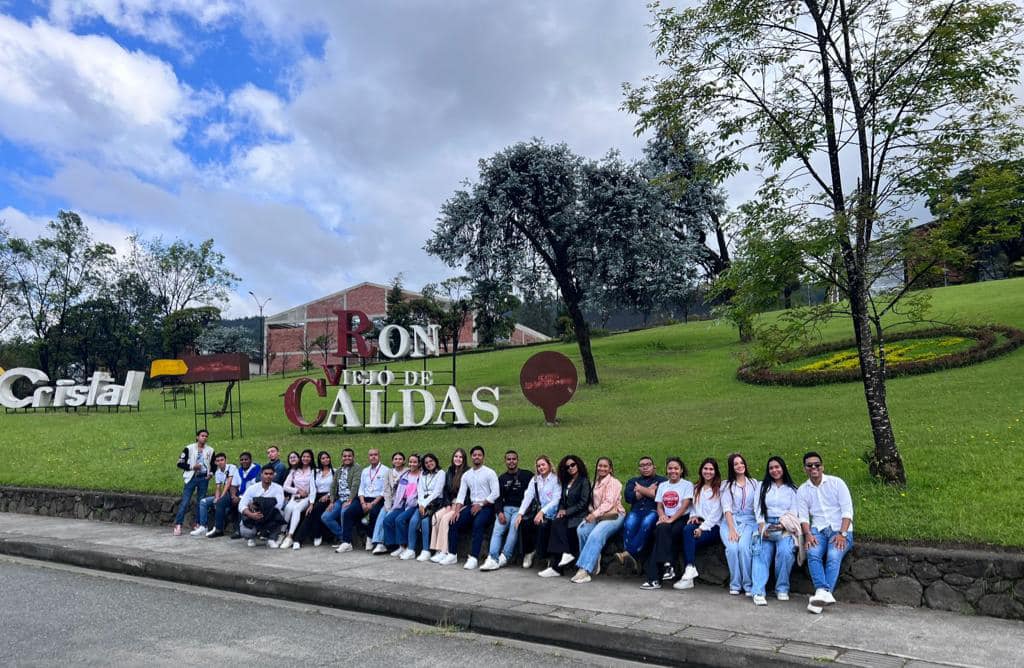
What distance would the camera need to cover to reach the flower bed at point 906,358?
20.3 m

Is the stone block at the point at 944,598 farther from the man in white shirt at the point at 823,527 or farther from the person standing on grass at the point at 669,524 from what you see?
the person standing on grass at the point at 669,524

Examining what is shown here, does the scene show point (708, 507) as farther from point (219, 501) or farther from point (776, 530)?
point (219, 501)

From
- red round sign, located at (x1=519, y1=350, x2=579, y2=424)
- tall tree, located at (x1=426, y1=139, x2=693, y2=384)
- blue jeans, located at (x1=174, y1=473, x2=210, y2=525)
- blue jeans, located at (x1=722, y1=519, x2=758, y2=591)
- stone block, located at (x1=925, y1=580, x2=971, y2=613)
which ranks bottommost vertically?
stone block, located at (x1=925, y1=580, x2=971, y2=613)

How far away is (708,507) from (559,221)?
68.9 ft

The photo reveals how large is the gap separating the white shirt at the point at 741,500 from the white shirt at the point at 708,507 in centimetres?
10

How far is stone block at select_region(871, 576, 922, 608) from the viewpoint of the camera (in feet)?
24.1

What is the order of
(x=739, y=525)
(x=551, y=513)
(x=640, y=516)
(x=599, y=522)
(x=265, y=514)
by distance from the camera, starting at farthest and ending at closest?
(x=265, y=514)
(x=551, y=513)
(x=599, y=522)
(x=640, y=516)
(x=739, y=525)

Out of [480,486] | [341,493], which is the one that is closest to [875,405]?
[480,486]

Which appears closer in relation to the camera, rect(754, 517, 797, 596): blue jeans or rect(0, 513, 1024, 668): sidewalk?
rect(0, 513, 1024, 668): sidewalk

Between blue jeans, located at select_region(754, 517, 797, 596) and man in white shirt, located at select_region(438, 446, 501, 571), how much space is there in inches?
137

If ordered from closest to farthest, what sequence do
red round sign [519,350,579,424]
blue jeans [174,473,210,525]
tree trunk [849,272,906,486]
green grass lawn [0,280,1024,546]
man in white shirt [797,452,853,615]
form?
man in white shirt [797,452,853,615] → green grass lawn [0,280,1024,546] → tree trunk [849,272,906,486] → blue jeans [174,473,210,525] → red round sign [519,350,579,424]

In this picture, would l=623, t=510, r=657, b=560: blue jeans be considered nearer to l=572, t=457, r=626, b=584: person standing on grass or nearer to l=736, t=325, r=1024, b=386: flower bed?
l=572, t=457, r=626, b=584: person standing on grass

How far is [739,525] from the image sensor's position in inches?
324

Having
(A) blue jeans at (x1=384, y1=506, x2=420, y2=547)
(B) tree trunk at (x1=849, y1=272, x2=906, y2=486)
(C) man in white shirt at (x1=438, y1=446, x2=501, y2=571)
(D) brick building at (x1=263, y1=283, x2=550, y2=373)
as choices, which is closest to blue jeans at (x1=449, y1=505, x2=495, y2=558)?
(C) man in white shirt at (x1=438, y1=446, x2=501, y2=571)
